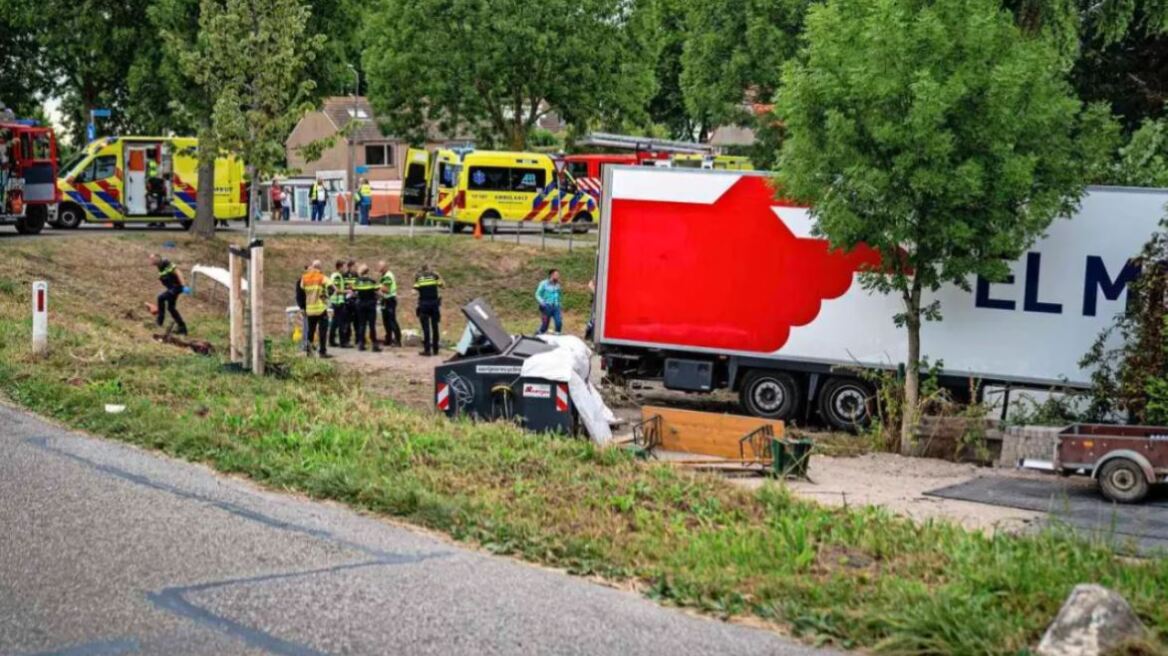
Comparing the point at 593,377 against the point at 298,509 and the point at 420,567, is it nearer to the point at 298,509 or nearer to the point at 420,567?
the point at 298,509

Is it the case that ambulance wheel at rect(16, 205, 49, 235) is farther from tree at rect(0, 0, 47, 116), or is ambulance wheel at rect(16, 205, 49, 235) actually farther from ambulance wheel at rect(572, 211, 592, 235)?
ambulance wheel at rect(572, 211, 592, 235)

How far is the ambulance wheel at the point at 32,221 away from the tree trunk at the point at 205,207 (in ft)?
12.3

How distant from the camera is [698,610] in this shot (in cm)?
842

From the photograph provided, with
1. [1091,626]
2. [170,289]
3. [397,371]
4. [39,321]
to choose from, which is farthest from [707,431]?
[170,289]

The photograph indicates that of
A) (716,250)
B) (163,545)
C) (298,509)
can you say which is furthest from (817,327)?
(163,545)

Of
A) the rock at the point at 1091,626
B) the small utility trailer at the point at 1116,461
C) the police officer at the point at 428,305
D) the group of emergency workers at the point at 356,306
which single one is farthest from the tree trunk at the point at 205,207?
the rock at the point at 1091,626

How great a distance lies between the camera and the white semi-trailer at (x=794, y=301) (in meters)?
20.1

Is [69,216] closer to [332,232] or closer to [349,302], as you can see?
[332,232]

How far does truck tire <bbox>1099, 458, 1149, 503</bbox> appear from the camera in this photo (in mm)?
15359

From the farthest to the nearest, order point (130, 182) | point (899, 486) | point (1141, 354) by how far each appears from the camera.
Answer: point (130, 182)
point (1141, 354)
point (899, 486)

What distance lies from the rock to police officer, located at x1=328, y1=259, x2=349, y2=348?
22101 mm

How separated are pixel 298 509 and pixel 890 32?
10.3 meters

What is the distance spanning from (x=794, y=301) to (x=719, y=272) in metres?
1.23

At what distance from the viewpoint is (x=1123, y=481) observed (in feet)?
51.0
